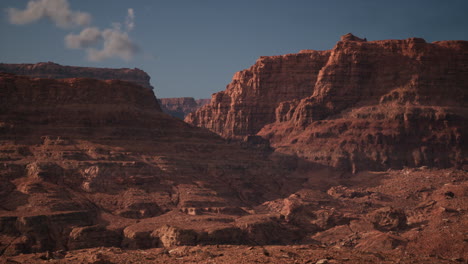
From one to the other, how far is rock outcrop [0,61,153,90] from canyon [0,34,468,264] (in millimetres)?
56914

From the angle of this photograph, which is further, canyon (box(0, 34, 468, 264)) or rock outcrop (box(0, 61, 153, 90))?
rock outcrop (box(0, 61, 153, 90))

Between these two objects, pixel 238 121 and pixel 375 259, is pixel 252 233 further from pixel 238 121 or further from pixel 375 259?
pixel 238 121

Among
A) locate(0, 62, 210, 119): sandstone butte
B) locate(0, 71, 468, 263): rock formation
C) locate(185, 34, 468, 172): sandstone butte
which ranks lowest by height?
locate(0, 71, 468, 263): rock formation

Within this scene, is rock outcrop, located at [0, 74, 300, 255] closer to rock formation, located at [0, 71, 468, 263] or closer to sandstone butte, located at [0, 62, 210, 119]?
rock formation, located at [0, 71, 468, 263]

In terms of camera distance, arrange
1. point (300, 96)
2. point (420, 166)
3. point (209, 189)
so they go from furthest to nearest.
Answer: point (300, 96) < point (420, 166) < point (209, 189)

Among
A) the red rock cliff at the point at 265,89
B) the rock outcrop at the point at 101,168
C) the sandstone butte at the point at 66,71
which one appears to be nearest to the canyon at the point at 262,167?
the rock outcrop at the point at 101,168

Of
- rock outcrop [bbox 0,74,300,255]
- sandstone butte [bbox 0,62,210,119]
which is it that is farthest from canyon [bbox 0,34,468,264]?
sandstone butte [bbox 0,62,210,119]

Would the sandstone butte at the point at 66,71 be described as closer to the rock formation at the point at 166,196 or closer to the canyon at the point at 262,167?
the canyon at the point at 262,167

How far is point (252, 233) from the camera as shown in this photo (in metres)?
58.1

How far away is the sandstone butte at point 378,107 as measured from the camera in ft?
318

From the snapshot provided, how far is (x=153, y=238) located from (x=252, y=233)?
1022 cm

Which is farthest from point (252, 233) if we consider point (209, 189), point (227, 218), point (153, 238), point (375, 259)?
point (375, 259)

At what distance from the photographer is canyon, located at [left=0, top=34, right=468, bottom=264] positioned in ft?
170

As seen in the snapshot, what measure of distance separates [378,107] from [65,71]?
9693 cm
